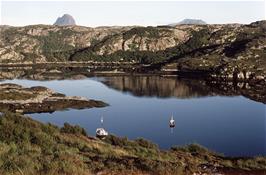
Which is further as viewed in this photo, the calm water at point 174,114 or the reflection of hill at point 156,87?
the reflection of hill at point 156,87

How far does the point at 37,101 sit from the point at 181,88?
62.4 metres

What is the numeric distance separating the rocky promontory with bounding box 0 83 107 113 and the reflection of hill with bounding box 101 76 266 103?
31.0m

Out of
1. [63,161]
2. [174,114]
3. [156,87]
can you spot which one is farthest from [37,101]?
[63,161]

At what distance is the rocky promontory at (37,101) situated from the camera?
11431 centimetres

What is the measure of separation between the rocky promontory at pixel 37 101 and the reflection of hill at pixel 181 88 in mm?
31025

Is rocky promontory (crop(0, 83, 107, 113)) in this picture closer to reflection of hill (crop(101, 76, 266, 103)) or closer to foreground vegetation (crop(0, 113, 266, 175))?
reflection of hill (crop(101, 76, 266, 103))

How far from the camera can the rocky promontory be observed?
375 feet

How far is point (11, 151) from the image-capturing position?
23.2m

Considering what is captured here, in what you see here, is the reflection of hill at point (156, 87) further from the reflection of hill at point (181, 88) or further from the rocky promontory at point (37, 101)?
the rocky promontory at point (37, 101)

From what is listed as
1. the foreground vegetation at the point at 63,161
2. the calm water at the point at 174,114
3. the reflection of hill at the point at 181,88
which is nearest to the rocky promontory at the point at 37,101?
A: the calm water at the point at 174,114

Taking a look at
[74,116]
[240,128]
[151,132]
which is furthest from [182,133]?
[74,116]

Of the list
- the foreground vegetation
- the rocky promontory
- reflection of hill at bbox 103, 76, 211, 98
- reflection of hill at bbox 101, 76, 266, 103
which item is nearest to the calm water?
reflection of hill at bbox 103, 76, 211, 98

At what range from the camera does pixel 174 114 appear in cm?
11162

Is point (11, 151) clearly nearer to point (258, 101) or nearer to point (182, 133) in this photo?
point (182, 133)
